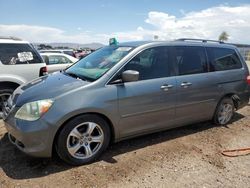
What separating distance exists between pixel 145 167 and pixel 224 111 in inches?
104

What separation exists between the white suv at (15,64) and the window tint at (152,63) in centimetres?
284

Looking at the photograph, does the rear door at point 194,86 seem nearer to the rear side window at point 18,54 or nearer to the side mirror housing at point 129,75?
the side mirror housing at point 129,75

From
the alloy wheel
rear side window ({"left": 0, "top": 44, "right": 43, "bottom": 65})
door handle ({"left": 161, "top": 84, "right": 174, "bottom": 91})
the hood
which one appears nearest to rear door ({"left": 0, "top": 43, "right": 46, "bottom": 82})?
rear side window ({"left": 0, "top": 44, "right": 43, "bottom": 65})

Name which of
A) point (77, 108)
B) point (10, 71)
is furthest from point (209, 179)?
point (10, 71)

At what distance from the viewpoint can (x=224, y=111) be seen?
18.2ft

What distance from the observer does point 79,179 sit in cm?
338

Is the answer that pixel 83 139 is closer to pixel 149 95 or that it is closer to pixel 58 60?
pixel 149 95

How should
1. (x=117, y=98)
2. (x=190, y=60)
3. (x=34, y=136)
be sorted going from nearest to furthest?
(x=34, y=136), (x=117, y=98), (x=190, y=60)

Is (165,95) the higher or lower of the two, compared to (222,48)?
lower

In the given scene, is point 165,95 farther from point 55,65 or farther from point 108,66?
point 55,65

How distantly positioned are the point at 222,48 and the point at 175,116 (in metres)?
1.96

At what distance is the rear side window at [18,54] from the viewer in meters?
5.76

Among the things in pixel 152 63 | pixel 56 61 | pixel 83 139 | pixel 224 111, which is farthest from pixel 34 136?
pixel 56 61

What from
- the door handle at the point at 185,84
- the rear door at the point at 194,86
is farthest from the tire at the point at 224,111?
the door handle at the point at 185,84
